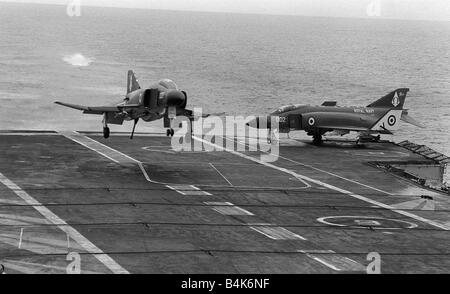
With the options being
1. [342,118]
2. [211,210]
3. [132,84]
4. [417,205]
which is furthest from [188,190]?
[342,118]

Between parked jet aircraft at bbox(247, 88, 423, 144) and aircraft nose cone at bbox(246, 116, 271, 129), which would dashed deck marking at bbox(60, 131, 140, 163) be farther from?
parked jet aircraft at bbox(247, 88, 423, 144)

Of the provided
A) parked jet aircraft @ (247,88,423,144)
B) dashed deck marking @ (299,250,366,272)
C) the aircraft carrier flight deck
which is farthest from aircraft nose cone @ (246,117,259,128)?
dashed deck marking @ (299,250,366,272)

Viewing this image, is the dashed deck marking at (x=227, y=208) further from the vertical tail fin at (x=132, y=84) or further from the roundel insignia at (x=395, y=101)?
the roundel insignia at (x=395, y=101)

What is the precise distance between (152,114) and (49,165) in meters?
9.03

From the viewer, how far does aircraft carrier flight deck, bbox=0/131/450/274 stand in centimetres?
3569

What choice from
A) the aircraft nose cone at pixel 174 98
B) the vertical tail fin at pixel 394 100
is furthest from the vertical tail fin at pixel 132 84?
the vertical tail fin at pixel 394 100

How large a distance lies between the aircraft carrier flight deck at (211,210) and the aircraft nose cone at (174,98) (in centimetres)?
564

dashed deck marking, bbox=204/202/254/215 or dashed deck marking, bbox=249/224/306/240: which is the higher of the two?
dashed deck marking, bbox=204/202/254/215

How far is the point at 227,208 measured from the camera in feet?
154

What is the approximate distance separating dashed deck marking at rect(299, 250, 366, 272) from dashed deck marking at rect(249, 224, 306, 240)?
2.80 m

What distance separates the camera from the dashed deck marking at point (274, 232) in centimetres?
4050

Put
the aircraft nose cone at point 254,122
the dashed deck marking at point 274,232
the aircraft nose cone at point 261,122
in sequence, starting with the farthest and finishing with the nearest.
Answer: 1. the aircraft nose cone at point 254,122
2. the aircraft nose cone at point 261,122
3. the dashed deck marking at point 274,232

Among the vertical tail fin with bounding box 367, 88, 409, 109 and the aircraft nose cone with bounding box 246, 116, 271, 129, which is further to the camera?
the vertical tail fin with bounding box 367, 88, 409, 109
